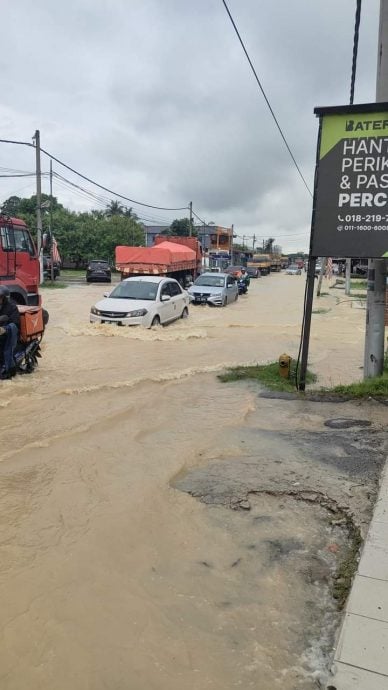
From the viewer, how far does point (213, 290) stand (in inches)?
869

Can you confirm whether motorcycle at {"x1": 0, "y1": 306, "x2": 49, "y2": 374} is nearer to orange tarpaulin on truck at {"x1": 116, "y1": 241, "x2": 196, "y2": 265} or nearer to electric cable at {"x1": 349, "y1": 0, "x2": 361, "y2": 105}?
electric cable at {"x1": 349, "y1": 0, "x2": 361, "y2": 105}

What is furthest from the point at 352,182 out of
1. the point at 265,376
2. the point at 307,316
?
the point at 265,376

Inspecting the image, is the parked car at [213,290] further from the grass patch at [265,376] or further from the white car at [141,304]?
the grass patch at [265,376]

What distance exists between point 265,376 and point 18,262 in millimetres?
6603

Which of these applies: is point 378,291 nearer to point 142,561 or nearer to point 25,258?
point 142,561

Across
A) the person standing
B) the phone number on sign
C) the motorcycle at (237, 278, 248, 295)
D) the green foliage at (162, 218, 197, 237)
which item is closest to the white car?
the person standing

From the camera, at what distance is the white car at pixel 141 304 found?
42.6 ft

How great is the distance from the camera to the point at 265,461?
4945 millimetres

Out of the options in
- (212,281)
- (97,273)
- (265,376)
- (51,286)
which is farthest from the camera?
(97,273)

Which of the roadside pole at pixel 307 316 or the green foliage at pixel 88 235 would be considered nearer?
the roadside pole at pixel 307 316

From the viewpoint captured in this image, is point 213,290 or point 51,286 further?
point 51,286

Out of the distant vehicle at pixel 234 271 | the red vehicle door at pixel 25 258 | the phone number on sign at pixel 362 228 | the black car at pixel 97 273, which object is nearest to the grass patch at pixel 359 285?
the distant vehicle at pixel 234 271

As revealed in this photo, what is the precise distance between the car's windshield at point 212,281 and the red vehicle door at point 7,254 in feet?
38.7

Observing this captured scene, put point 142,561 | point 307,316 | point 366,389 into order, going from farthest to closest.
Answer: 1. point 307,316
2. point 366,389
3. point 142,561
